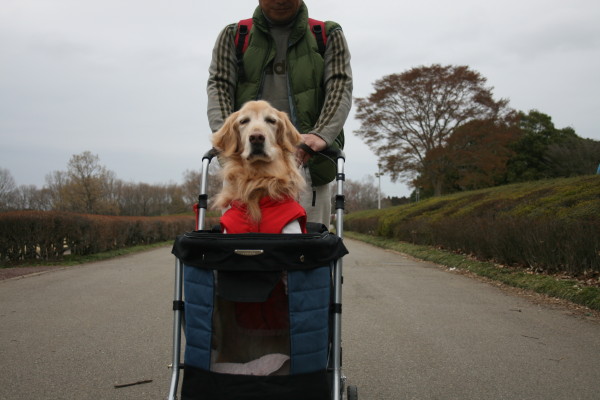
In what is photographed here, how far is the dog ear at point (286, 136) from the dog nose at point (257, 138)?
0.71 ft

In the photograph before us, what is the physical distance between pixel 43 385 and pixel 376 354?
2.65 metres

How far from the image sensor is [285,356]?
2.03 meters

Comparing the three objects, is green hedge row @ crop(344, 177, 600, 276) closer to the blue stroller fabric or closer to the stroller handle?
the stroller handle

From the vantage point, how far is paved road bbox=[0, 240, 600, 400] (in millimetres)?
3111

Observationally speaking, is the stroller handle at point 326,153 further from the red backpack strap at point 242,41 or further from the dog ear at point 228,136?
the red backpack strap at point 242,41

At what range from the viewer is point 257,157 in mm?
2459

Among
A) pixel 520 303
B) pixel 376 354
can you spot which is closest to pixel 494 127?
pixel 520 303

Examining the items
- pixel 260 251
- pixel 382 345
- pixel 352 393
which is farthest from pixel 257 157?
pixel 382 345

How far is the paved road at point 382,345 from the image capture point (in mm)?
3111

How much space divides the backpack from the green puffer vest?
49 mm

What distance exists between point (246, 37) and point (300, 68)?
468 mm

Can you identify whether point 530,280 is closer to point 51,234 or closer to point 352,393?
point 352,393

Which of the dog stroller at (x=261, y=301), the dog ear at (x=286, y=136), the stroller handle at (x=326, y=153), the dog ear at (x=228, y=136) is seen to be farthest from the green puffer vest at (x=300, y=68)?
the dog stroller at (x=261, y=301)

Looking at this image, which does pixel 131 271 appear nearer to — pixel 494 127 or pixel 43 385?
pixel 43 385
